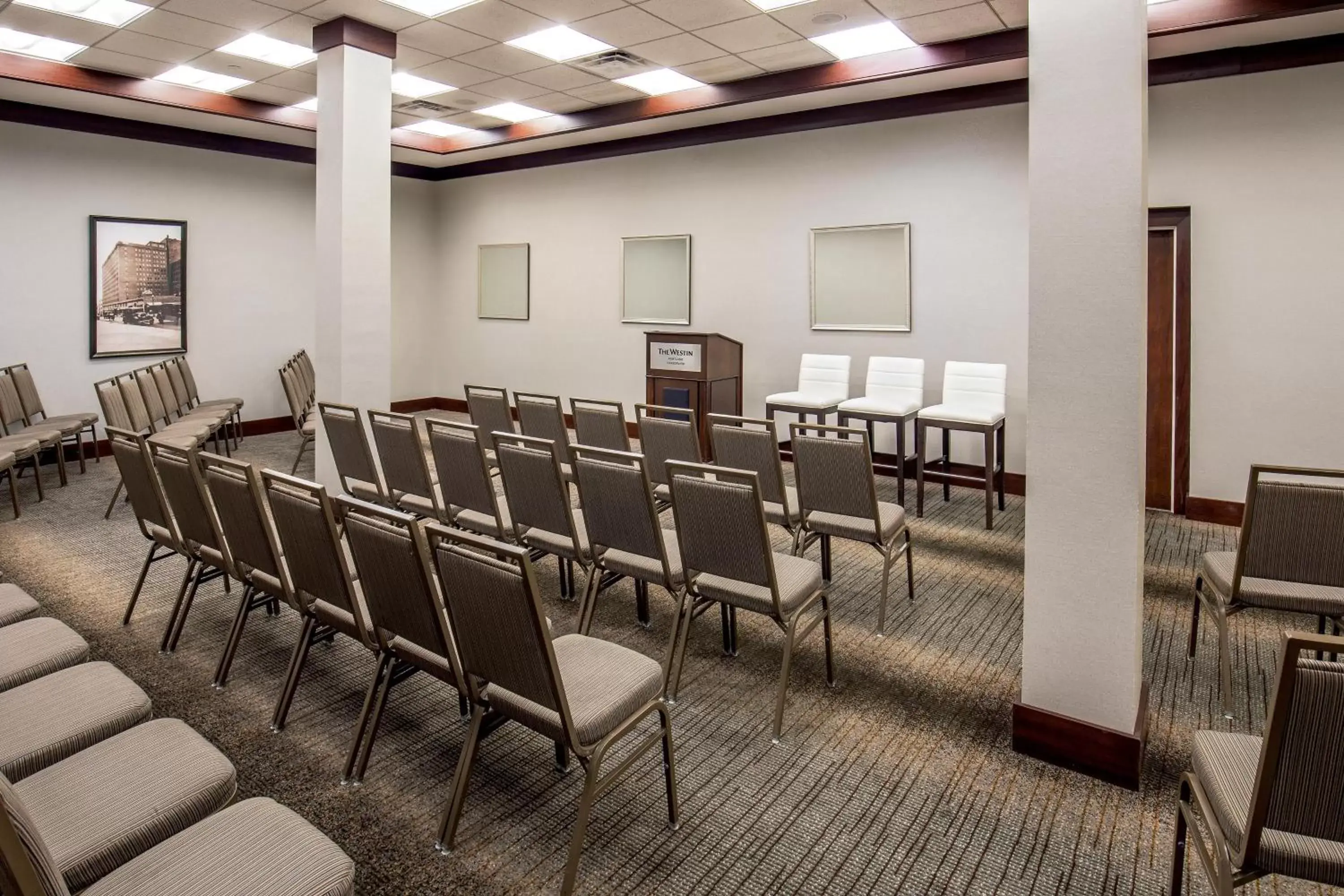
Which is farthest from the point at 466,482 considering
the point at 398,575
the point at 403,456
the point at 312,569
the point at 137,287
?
the point at 137,287

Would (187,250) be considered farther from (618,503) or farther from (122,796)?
(122,796)

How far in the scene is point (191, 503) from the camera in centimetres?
324

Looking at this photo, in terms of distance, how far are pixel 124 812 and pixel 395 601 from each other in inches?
32.7

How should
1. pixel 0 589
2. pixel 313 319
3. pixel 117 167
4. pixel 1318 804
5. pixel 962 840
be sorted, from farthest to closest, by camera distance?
pixel 313 319
pixel 117 167
pixel 0 589
pixel 962 840
pixel 1318 804

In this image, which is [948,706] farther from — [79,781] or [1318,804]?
[79,781]

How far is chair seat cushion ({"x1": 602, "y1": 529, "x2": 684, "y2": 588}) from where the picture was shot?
10.3 feet

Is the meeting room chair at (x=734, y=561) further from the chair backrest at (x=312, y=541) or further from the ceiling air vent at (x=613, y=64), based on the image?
the ceiling air vent at (x=613, y=64)

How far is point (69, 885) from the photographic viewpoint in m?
1.51

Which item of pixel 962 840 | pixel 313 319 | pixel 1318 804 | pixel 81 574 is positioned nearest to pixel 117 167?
pixel 313 319

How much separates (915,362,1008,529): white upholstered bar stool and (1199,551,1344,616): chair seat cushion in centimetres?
267

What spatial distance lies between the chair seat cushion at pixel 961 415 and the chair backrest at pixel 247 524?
453 centimetres

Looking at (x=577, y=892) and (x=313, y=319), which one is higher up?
(x=313, y=319)

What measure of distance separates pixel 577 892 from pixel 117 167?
8.91 metres

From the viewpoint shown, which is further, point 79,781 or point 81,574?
point 81,574
